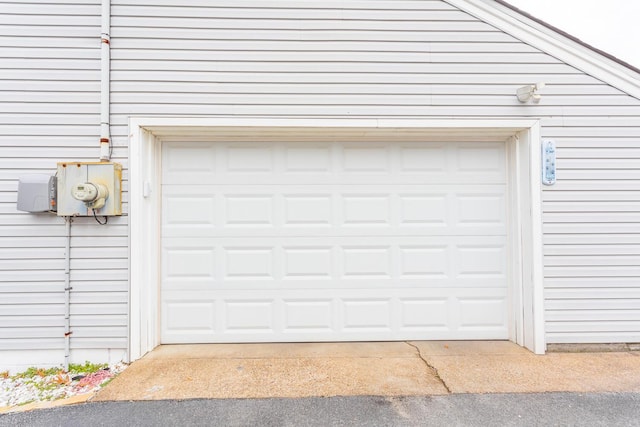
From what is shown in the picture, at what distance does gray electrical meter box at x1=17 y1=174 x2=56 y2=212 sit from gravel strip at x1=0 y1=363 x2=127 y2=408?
1.42m

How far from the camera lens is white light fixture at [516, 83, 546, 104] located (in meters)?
3.01

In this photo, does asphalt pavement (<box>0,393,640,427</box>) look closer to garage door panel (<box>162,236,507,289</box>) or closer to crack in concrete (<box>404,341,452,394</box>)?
crack in concrete (<box>404,341,452,394</box>)

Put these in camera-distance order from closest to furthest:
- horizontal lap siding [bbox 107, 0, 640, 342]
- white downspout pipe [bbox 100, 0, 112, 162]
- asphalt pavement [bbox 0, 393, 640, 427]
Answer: asphalt pavement [bbox 0, 393, 640, 427] → white downspout pipe [bbox 100, 0, 112, 162] → horizontal lap siding [bbox 107, 0, 640, 342]

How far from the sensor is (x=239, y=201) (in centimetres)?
334

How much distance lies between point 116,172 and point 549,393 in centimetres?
388

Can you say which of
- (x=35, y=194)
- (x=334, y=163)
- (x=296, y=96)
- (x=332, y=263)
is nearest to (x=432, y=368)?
→ (x=332, y=263)

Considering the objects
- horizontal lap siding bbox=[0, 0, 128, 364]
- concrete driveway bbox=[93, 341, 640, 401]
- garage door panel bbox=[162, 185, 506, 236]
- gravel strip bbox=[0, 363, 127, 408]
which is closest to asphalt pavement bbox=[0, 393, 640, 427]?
concrete driveway bbox=[93, 341, 640, 401]

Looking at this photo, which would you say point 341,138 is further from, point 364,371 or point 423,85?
point 364,371

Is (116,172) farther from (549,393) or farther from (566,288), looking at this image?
(566,288)

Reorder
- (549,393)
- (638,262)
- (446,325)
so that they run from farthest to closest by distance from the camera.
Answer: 1. (446,325)
2. (638,262)
3. (549,393)

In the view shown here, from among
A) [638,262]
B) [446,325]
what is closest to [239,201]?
[446,325]

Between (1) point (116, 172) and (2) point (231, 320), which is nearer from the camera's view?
(1) point (116, 172)

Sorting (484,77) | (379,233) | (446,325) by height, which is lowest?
(446,325)

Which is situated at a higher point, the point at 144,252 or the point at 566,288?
the point at 144,252
